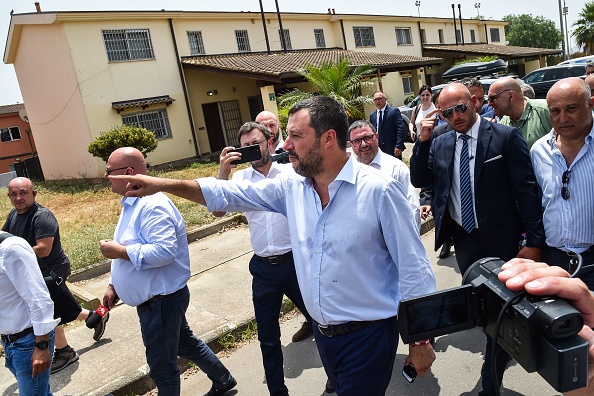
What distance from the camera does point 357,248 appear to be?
7.20 ft

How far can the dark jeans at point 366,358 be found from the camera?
7.38 ft

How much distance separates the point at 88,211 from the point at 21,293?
9385 mm

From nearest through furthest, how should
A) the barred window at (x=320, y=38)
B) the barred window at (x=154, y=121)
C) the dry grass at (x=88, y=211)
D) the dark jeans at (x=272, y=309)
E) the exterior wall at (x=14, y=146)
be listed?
the dark jeans at (x=272, y=309), the dry grass at (x=88, y=211), the barred window at (x=154, y=121), the barred window at (x=320, y=38), the exterior wall at (x=14, y=146)

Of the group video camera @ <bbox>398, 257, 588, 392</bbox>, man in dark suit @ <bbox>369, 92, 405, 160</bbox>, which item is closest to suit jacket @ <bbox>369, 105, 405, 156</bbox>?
man in dark suit @ <bbox>369, 92, 405, 160</bbox>

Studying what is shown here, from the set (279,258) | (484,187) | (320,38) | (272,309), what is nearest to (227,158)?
(279,258)

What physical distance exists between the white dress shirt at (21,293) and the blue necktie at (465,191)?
2.77 metres

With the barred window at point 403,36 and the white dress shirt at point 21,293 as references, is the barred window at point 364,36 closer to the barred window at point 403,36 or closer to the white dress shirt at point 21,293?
the barred window at point 403,36

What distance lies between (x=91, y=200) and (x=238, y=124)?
349 inches

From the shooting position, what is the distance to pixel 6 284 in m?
2.88

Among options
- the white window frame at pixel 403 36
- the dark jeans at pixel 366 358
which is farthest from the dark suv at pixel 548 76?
the dark jeans at pixel 366 358

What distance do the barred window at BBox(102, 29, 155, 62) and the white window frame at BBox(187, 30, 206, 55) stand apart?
1.95 metres

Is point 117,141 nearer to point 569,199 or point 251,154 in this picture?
point 251,154

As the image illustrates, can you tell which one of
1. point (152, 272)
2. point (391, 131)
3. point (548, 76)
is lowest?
point (152, 272)

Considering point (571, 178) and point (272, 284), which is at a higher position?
point (571, 178)
